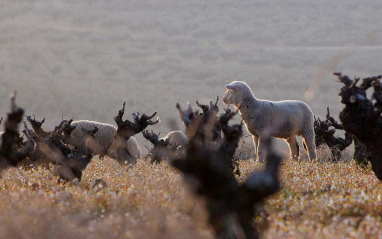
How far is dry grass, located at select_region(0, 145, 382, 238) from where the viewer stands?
6750 millimetres

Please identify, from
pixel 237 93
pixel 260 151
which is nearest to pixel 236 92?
pixel 237 93

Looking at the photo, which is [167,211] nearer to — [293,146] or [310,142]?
[310,142]

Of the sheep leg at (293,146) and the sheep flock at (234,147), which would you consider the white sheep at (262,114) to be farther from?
the sheep leg at (293,146)

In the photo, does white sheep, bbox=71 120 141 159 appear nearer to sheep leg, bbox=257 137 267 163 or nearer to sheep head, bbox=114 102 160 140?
sheep head, bbox=114 102 160 140

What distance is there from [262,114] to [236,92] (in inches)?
44.2

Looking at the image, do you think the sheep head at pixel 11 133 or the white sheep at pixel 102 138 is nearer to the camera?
the sheep head at pixel 11 133

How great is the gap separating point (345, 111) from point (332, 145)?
1550 cm

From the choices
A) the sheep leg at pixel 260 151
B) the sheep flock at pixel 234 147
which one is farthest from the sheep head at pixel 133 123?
the sheep leg at pixel 260 151

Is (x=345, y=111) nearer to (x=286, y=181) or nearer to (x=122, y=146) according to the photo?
(x=286, y=181)

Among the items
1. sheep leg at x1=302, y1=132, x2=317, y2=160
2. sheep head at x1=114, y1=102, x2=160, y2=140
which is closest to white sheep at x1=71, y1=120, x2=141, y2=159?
sheep head at x1=114, y1=102, x2=160, y2=140

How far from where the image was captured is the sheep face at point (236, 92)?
1780cm

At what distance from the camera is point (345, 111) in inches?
400

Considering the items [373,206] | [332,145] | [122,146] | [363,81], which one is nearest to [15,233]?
[373,206]

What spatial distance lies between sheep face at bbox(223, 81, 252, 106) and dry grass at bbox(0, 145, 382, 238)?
16.1 ft
